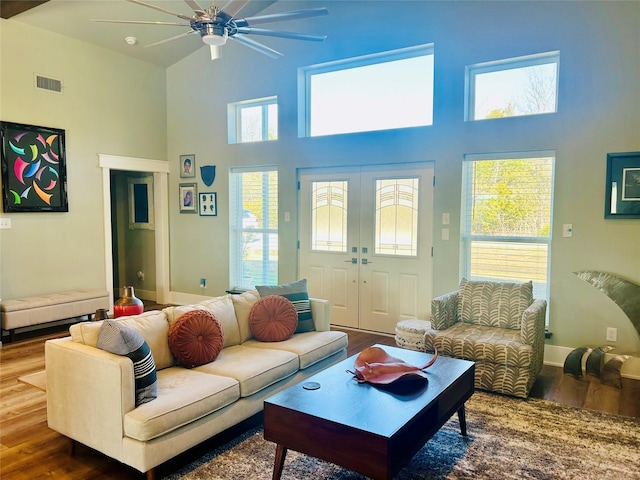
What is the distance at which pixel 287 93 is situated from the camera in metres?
5.86

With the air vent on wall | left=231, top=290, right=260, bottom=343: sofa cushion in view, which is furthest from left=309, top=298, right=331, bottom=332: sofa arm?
the air vent on wall

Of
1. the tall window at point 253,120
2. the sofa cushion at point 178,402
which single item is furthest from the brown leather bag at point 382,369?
the tall window at point 253,120

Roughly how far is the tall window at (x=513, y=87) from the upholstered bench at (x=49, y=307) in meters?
4.89

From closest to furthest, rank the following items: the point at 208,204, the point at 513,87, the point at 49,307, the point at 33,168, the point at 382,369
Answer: the point at 382,369 < the point at 513,87 < the point at 49,307 < the point at 33,168 < the point at 208,204

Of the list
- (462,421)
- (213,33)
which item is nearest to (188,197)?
(213,33)

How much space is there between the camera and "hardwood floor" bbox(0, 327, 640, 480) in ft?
8.25

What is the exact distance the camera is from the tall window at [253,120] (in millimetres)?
6172

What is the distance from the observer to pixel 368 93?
5.45m

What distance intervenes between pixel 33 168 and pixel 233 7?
3.52 meters

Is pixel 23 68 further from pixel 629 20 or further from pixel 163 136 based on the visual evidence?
pixel 629 20

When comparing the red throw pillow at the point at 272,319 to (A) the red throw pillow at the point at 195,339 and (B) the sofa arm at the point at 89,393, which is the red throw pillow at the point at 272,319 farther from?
(B) the sofa arm at the point at 89,393

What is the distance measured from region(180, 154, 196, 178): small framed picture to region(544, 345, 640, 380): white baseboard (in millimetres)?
5154

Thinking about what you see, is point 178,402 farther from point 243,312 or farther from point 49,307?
point 49,307

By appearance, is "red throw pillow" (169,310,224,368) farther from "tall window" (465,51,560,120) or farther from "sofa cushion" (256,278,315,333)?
"tall window" (465,51,560,120)
